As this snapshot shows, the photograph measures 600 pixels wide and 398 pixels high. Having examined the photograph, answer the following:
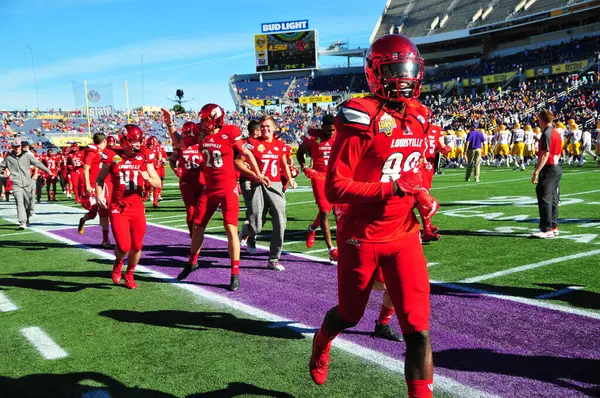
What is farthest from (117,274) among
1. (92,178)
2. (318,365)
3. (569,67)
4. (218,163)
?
(569,67)

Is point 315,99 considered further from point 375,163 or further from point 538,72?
point 375,163

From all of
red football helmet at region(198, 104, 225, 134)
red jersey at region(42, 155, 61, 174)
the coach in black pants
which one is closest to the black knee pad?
red football helmet at region(198, 104, 225, 134)

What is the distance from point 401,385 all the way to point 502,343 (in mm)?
1111

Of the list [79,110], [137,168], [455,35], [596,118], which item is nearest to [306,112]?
[455,35]

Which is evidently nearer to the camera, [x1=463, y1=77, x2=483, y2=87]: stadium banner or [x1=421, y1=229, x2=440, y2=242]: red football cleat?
[x1=421, y1=229, x2=440, y2=242]: red football cleat

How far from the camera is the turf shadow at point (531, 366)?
325 cm

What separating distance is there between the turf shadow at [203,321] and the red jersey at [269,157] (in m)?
2.54

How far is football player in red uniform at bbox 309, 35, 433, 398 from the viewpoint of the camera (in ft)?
8.75

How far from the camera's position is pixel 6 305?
559 cm

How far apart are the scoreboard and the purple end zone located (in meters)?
68.6

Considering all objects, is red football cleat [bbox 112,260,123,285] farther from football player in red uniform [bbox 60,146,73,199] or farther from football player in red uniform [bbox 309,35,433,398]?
football player in red uniform [bbox 60,146,73,199]

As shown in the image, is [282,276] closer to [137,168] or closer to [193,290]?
[193,290]

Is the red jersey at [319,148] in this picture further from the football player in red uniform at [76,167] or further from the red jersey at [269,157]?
the football player in red uniform at [76,167]

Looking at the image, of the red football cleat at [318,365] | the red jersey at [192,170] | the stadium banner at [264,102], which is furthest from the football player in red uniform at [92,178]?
the stadium banner at [264,102]
